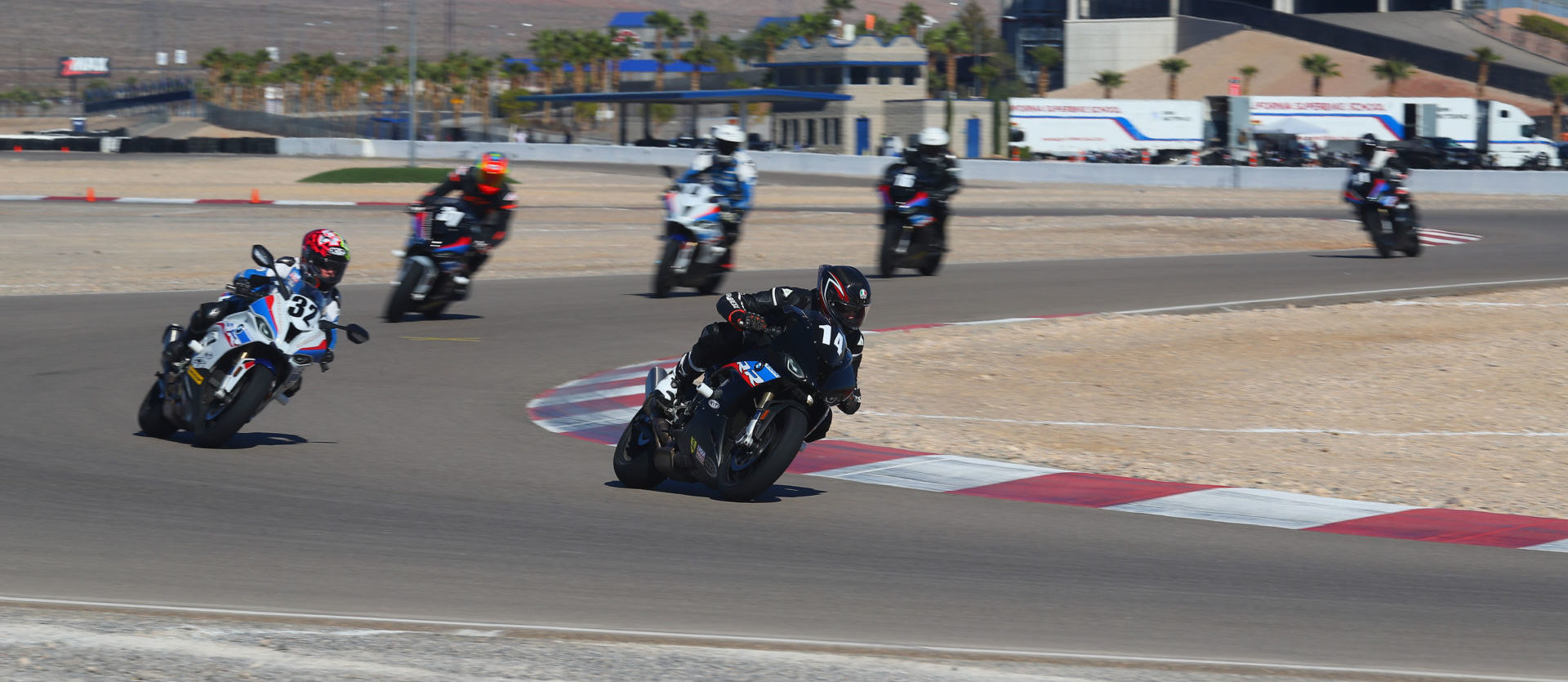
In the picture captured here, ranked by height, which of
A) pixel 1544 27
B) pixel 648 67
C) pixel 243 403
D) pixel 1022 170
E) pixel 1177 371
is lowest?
pixel 1177 371

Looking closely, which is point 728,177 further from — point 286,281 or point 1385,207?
point 1385,207

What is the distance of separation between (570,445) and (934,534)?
9.83 feet

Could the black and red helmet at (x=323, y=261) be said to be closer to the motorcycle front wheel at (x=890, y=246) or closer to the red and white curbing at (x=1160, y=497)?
the red and white curbing at (x=1160, y=497)

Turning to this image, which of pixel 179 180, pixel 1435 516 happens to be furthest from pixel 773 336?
pixel 179 180

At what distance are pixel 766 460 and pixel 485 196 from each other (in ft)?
28.4

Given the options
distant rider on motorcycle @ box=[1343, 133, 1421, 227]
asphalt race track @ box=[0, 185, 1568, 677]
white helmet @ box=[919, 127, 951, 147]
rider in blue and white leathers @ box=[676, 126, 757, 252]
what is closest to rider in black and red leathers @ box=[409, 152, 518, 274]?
rider in blue and white leathers @ box=[676, 126, 757, 252]

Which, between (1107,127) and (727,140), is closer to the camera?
(727,140)

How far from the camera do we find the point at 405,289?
49.5 feet

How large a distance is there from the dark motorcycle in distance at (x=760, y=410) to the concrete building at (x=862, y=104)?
65735 mm

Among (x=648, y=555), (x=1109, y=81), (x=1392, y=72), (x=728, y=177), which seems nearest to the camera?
(x=648, y=555)

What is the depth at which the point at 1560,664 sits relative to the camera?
5195mm

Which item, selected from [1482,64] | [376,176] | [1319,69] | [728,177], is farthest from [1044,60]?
[728,177]

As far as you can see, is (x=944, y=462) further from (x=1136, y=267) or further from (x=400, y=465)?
(x=1136, y=267)

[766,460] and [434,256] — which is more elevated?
[434,256]
